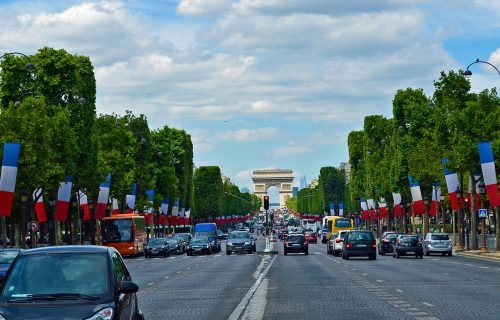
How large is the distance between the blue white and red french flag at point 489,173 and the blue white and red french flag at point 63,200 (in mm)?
25031

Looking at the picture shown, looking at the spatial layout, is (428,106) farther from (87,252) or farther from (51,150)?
(87,252)

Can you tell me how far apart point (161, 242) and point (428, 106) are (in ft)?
73.4

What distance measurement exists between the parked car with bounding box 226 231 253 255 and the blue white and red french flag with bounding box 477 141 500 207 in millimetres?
24391

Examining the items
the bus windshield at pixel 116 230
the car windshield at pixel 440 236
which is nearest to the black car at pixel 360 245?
the car windshield at pixel 440 236

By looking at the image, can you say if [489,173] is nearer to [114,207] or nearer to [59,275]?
[114,207]

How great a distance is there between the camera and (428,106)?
7869 centimetres

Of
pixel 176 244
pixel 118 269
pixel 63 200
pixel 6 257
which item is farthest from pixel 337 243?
pixel 118 269

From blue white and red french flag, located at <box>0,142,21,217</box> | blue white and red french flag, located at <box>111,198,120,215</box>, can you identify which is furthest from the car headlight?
blue white and red french flag, located at <box>111,198,120,215</box>

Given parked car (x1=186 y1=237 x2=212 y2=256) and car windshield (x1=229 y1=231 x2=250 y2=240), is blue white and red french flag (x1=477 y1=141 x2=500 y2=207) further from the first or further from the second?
parked car (x1=186 y1=237 x2=212 y2=256)

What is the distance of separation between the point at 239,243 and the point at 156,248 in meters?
6.17

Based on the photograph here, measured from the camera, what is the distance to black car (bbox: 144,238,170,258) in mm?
77312

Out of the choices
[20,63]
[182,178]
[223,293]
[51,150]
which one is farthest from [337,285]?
[182,178]

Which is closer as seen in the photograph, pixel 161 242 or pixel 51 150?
pixel 51 150

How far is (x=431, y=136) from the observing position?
7875cm
